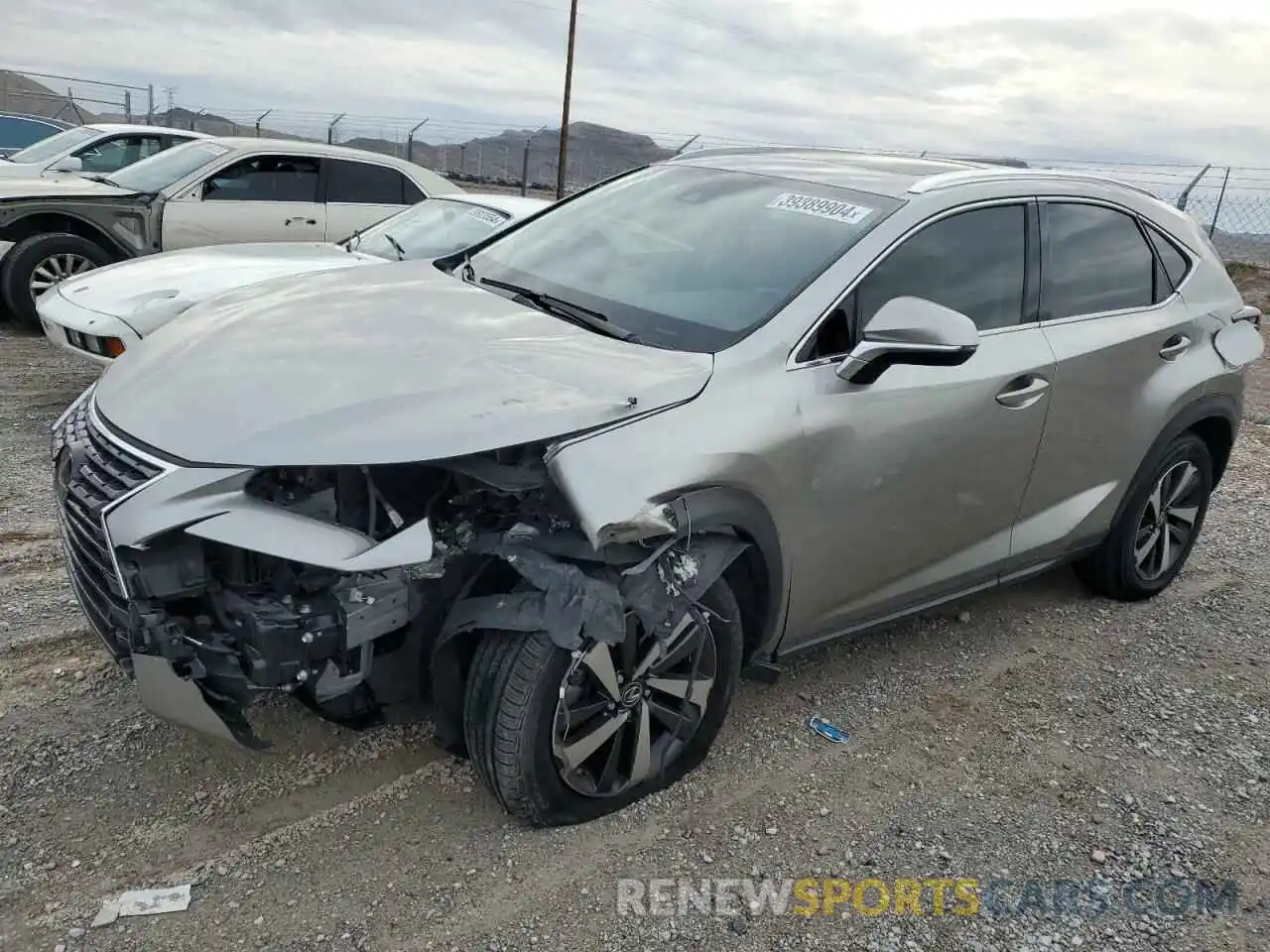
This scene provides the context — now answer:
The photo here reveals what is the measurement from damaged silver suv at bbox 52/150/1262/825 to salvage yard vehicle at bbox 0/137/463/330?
527 centimetres

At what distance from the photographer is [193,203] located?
26.7ft

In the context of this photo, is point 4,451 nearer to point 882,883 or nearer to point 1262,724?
point 882,883

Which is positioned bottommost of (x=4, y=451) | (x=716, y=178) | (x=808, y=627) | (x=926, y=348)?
(x=4, y=451)

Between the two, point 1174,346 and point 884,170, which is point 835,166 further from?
point 1174,346

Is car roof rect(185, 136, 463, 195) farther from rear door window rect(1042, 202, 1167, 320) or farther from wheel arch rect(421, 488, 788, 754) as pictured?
wheel arch rect(421, 488, 788, 754)

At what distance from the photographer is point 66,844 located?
8.62 ft

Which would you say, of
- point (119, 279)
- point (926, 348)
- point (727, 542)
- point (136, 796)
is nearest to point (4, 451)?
point (119, 279)

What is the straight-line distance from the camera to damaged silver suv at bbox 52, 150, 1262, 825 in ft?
7.72

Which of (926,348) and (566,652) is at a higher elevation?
(926,348)

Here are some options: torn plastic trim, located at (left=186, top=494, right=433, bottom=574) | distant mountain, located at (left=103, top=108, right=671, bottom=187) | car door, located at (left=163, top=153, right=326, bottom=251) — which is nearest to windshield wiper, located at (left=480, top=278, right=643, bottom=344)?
torn plastic trim, located at (left=186, top=494, right=433, bottom=574)

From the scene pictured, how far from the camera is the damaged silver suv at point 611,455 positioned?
7.72 ft

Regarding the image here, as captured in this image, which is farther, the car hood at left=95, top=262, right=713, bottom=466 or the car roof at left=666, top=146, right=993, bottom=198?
the car roof at left=666, top=146, right=993, bottom=198

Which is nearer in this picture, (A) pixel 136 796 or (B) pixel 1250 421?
(A) pixel 136 796

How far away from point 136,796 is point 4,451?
11.2ft
